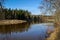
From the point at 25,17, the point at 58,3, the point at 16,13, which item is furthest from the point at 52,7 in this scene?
the point at 25,17

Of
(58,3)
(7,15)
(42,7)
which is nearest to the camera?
(58,3)

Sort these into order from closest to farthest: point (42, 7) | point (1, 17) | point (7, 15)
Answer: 1. point (42, 7)
2. point (1, 17)
3. point (7, 15)

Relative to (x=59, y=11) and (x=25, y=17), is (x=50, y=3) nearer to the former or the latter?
(x=59, y=11)

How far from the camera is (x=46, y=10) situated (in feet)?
75.7

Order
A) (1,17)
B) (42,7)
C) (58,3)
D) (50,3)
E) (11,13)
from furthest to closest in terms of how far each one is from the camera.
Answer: (11,13) → (1,17) → (42,7) → (50,3) → (58,3)

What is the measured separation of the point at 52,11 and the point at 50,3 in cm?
155

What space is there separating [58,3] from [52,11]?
8.99 feet

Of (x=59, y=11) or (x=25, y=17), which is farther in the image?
(x=25, y=17)

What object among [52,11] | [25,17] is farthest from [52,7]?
[25,17]

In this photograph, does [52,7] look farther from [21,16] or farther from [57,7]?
[21,16]

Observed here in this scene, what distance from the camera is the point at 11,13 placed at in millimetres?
86750

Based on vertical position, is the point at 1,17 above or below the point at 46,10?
below

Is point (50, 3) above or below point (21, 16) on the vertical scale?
above

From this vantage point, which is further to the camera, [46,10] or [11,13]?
[11,13]
